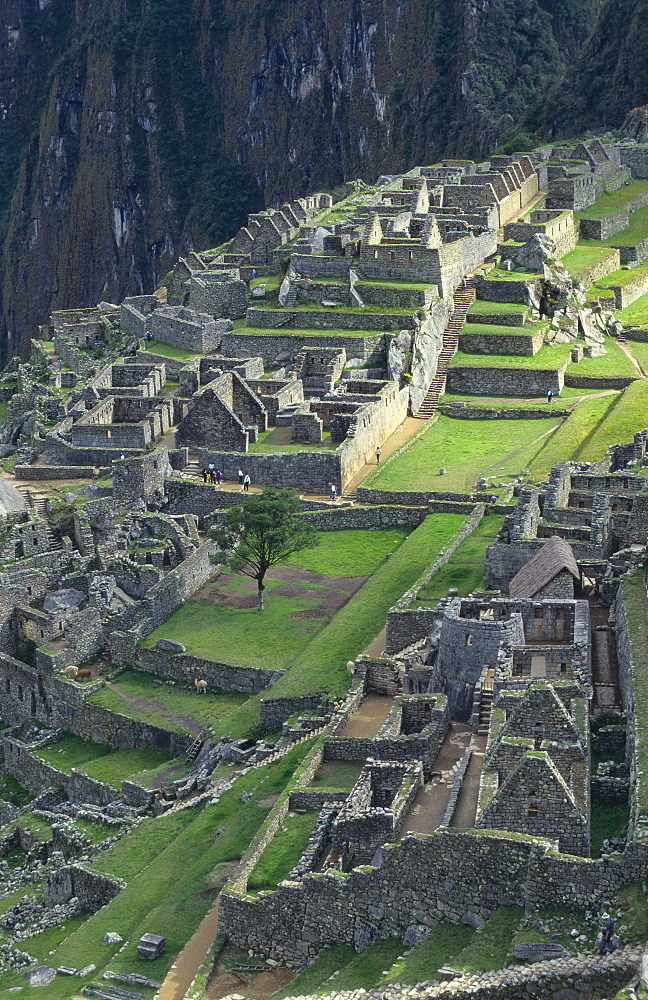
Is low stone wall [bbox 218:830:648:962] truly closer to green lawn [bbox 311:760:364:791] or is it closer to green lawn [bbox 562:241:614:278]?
green lawn [bbox 311:760:364:791]

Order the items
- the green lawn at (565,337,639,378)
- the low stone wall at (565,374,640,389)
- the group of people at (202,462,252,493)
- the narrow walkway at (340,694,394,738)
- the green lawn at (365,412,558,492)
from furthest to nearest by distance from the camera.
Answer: the green lawn at (565,337,639,378)
the low stone wall at (565,374,640,389)
the group of people at (202,462,252,493)
the green lawn at (365,412,558,492)
the narrow walkway at (340,694,394,738)

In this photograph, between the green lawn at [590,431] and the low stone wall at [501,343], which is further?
the low stone wall at [501,343]

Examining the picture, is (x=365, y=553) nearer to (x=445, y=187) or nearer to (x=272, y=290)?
(x=272, y=290)

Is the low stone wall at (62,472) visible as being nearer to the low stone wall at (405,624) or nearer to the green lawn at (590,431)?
the green lawn at (590,431)

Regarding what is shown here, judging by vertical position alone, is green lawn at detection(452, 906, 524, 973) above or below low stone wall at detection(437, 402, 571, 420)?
below

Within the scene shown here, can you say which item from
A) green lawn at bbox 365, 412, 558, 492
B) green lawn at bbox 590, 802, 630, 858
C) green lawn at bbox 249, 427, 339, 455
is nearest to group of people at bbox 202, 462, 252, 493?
green lawn at bbox 249, 427, 339, 455

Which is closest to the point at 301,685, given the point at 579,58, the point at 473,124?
the point at 579,58

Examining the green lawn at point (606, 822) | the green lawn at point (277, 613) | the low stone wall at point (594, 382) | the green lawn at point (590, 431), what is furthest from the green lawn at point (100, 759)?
the low stone wall at point (594, 382)

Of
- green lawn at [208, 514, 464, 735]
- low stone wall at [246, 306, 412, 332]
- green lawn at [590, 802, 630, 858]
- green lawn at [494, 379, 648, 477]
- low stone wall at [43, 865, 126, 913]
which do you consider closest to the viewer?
green lawn at [590, 802, 630, 858]
